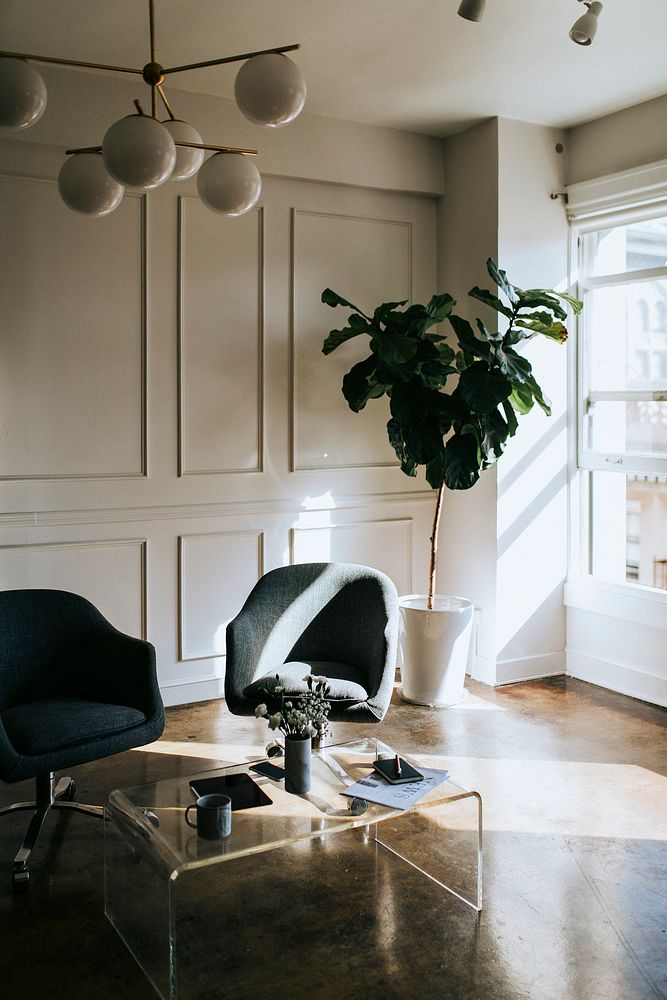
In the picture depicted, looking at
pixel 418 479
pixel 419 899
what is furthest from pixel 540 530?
pixel 419 899

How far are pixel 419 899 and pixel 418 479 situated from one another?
2915 millimetres

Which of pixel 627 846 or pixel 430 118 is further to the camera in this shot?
pixel 430 118

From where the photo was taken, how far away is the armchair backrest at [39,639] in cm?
339

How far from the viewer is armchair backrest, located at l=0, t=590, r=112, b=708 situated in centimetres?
339

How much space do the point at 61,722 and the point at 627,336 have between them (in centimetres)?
347

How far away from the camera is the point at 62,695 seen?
11.3 feet

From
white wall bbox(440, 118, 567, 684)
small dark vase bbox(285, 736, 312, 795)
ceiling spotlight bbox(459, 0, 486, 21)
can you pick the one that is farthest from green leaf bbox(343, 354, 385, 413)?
small dark vase bbox(285, 736, 312, 795)

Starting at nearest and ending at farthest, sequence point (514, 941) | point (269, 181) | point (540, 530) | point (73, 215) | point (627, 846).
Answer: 1. point (514, 941)
2. point (627, 846)
3. point (73, 215)
4. point (269, 181)
5. point (540, 530)

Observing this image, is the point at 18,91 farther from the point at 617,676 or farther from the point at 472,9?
the point at 617,676

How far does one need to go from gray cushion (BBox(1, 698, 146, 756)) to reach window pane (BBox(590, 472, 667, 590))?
285cm

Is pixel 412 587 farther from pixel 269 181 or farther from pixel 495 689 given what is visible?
pixel 269 181

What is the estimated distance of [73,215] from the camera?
4320 millimetres

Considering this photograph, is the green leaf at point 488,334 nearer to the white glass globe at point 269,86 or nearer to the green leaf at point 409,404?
the green leaf at point 409,404

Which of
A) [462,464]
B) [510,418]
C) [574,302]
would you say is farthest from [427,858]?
[574,302]
